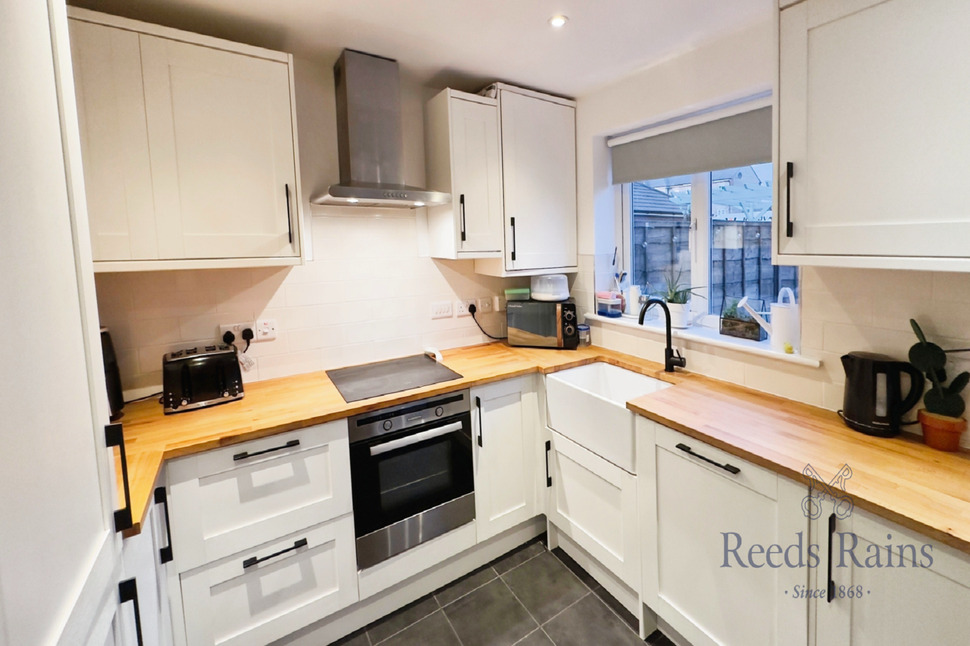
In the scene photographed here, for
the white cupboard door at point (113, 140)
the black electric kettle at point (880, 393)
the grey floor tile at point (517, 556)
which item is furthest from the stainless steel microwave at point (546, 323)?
the white cupboard door at point (113, 140)

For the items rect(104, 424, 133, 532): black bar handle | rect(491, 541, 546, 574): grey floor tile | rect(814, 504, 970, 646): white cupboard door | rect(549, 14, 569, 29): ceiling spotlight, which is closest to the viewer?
rect(104, 424, 133, 532): black bar handle

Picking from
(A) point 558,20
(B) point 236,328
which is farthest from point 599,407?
(B) point 236,328

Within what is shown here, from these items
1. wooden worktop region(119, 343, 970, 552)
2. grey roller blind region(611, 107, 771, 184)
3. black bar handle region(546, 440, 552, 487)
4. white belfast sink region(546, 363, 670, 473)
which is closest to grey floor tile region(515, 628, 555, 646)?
black bar handle region(546, 440, 552, 487)

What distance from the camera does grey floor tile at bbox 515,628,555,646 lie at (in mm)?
1798

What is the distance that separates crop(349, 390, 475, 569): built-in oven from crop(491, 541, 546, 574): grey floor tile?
1.09ft

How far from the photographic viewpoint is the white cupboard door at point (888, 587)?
1005 mm

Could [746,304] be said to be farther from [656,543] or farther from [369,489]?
[369,489]

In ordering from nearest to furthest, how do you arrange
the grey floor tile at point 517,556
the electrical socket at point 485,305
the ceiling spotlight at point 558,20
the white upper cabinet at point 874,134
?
the white upper cabinet at point 874,134, the ceiling spotlight at point 558,20, the grey floor tile at point 517,556, the electrical socket at point 485,305

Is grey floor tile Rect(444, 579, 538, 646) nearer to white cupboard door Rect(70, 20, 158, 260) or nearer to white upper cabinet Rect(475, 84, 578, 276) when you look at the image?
white upper cabinet Rect(475, 84, 578, 276)

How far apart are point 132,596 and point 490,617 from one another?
1.39 meters

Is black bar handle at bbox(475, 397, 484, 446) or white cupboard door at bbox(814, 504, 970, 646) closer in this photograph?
white cupboard door at bbox(814, 504, 970, 646)

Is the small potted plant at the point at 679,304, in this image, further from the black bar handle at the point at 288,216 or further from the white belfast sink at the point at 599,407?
the black bar handle at the point at 288,216

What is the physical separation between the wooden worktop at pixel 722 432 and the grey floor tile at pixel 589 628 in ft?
2.93

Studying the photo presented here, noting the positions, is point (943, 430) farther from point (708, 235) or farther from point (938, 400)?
point (708, 235)
